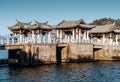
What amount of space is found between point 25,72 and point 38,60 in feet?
36.6

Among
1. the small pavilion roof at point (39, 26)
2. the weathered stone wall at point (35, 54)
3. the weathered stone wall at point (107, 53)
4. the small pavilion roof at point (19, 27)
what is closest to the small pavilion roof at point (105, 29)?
the weathered stone wall at point (107, 53)

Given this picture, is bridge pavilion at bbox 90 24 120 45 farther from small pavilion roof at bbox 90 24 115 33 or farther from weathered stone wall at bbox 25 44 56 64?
weathered stone wall at bbox 25 44 56 64

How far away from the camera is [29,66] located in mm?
62250

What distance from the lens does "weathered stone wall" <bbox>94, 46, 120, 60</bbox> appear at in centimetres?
8331

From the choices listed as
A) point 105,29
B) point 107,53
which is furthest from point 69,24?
point 105,29

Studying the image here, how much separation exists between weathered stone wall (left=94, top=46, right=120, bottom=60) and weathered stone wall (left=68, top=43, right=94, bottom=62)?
819 cm

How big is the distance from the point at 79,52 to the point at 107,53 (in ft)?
42.9

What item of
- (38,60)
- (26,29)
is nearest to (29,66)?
(38,60)

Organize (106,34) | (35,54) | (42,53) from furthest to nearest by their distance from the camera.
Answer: (106,34)
(42,53)
(35,54)

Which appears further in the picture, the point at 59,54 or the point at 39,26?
the point at 59,54

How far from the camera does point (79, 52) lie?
73688mm

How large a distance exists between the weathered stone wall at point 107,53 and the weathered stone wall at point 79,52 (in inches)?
323

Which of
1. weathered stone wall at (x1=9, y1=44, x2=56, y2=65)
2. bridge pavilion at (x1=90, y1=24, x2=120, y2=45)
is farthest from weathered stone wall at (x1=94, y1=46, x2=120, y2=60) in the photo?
weathered stone wall at (x1=9, y1=44, x2=56, y2=65)

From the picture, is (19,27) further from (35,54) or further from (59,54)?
(59,54)
